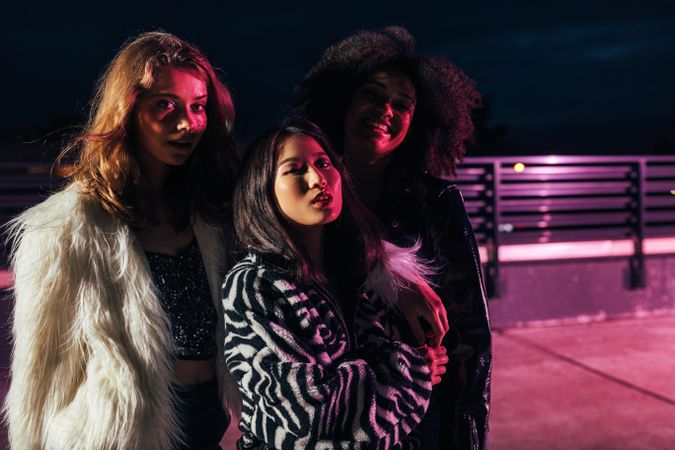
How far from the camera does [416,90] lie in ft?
7.55

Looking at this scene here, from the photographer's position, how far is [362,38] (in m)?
2.32

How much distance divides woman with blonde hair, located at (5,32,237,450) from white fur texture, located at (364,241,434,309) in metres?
0.45

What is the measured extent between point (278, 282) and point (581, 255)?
5920 mm

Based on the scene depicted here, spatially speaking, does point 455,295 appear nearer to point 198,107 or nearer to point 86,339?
point 198,107

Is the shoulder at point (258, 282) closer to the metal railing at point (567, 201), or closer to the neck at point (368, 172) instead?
the neck at point (368, 172)

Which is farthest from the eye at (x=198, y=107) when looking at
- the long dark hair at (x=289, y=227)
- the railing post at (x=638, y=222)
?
the railing post at (x=638, y=222)

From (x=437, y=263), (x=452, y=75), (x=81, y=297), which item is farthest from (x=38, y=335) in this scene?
(x=452, y=75)

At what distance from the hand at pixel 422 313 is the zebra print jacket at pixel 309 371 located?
7.7 inches

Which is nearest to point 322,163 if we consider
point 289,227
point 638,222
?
point 289,227

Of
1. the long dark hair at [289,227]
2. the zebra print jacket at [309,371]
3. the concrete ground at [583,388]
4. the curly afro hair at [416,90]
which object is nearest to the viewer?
the zebra print jacket at [309,371]

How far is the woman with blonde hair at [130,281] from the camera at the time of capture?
6.02ft

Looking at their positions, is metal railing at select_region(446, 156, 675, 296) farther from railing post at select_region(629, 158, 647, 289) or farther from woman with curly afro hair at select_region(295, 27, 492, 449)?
woman with curly afro hair at select_region(295, 27, 492, 449)

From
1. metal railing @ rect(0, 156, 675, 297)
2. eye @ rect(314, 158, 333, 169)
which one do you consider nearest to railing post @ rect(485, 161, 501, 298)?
metal railing @ rect(0, 156, 675, 297)

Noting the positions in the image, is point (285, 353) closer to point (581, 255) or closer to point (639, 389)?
point (639, 389)
